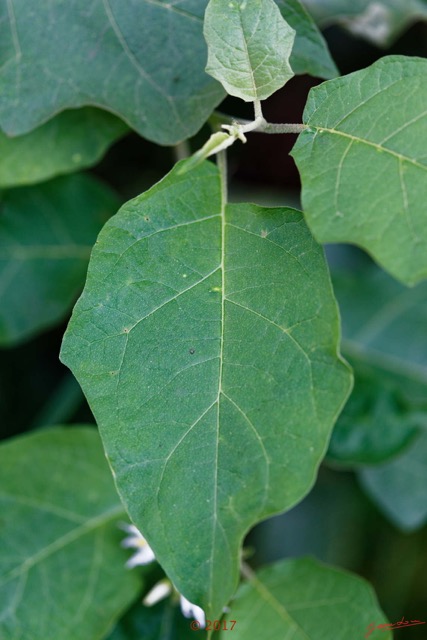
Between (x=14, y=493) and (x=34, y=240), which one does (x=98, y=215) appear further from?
(x=14, y=493)

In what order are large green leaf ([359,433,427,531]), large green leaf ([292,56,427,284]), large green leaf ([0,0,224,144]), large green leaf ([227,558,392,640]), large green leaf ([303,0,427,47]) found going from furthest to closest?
large green leaf ([359,433,427,531]), large green leaf ([303,0,427,47]), large green leaf ([227,558,392,640]), large green leaf ([0,0,224,144]), large green leaf ([292,56,427,284])

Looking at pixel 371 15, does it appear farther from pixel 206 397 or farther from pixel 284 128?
pixel 206 397

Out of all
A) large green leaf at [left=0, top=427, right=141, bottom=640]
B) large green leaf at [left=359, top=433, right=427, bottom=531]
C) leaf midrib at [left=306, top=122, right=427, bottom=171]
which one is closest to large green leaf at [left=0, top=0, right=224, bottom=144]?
leaf midrib at [left=306, top=122, right=427, bottom=171]

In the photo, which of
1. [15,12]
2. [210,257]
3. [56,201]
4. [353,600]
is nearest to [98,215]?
[56,201]

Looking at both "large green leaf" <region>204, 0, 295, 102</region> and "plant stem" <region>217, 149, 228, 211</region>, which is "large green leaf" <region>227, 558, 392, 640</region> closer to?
"plant stem" <region>217, 149, 228, 211</region>

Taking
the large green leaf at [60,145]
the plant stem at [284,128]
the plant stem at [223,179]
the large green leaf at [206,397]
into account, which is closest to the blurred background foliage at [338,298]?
the large green leaf at [60,145]
